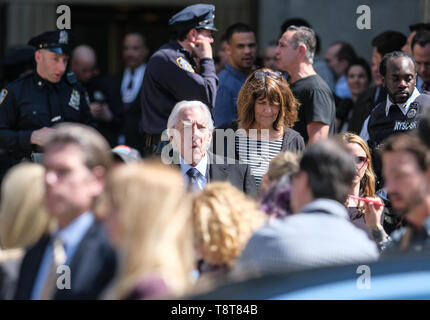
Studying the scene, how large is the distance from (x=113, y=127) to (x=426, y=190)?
5.15 meters

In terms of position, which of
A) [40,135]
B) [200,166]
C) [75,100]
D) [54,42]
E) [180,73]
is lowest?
[200,166]

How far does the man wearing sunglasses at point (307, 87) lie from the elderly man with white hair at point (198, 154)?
951 millimetres

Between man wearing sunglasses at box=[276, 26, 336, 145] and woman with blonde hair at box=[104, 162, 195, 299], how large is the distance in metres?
3.33

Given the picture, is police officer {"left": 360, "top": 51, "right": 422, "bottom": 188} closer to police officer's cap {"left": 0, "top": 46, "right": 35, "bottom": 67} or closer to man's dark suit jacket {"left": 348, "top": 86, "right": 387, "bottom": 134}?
man's dark suit jacket {"left": 348, "top": 86, "right": 387, "bottom": 134}

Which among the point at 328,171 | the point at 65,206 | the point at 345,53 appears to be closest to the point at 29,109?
the point at 65,206

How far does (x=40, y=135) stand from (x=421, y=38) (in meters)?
3.10

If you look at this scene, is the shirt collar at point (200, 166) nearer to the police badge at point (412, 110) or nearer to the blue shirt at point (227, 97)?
the blue shirt at point (227, 97)

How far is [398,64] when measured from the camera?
6008mm

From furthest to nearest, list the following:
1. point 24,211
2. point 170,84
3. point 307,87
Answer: point 307,87
point 170,84
point 24,211

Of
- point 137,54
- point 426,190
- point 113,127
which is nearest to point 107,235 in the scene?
point 426,190

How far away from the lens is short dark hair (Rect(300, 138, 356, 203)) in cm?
346

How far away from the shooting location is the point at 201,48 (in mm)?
6074

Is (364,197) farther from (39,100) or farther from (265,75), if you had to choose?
(39,100)
